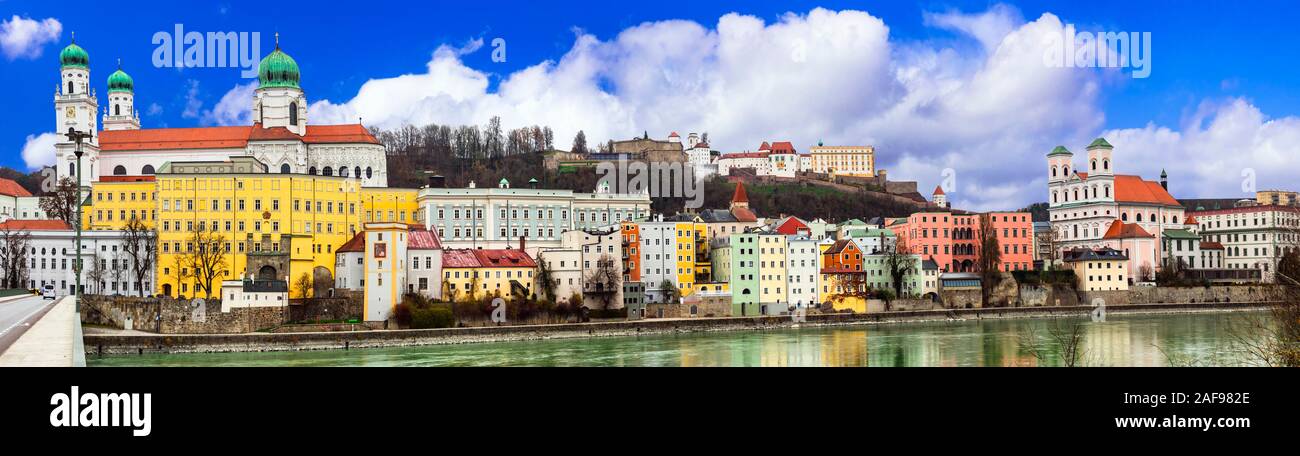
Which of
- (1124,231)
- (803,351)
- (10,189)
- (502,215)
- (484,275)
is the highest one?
(10,189)

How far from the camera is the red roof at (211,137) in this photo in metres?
63.6

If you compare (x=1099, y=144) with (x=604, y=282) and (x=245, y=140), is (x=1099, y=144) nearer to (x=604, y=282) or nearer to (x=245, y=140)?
(x=604, y=282)

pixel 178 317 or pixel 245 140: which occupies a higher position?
pixel 245 140

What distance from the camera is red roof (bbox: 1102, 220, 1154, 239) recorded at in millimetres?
69938

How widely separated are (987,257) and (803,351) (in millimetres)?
27674

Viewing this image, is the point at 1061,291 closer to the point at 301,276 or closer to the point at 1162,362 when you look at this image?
the point at 1162,362

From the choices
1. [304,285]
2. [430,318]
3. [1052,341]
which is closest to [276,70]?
[304,285]

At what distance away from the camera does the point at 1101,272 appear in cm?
6444

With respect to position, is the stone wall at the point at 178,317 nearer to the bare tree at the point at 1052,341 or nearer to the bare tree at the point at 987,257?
the bare tree at the point at 1052,341

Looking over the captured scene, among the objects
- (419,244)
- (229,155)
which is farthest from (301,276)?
(229,155)

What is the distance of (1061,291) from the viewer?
6262cm

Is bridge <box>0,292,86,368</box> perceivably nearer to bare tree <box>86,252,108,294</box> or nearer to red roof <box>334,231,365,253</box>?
red roof <box>334,231,365,253</box>
